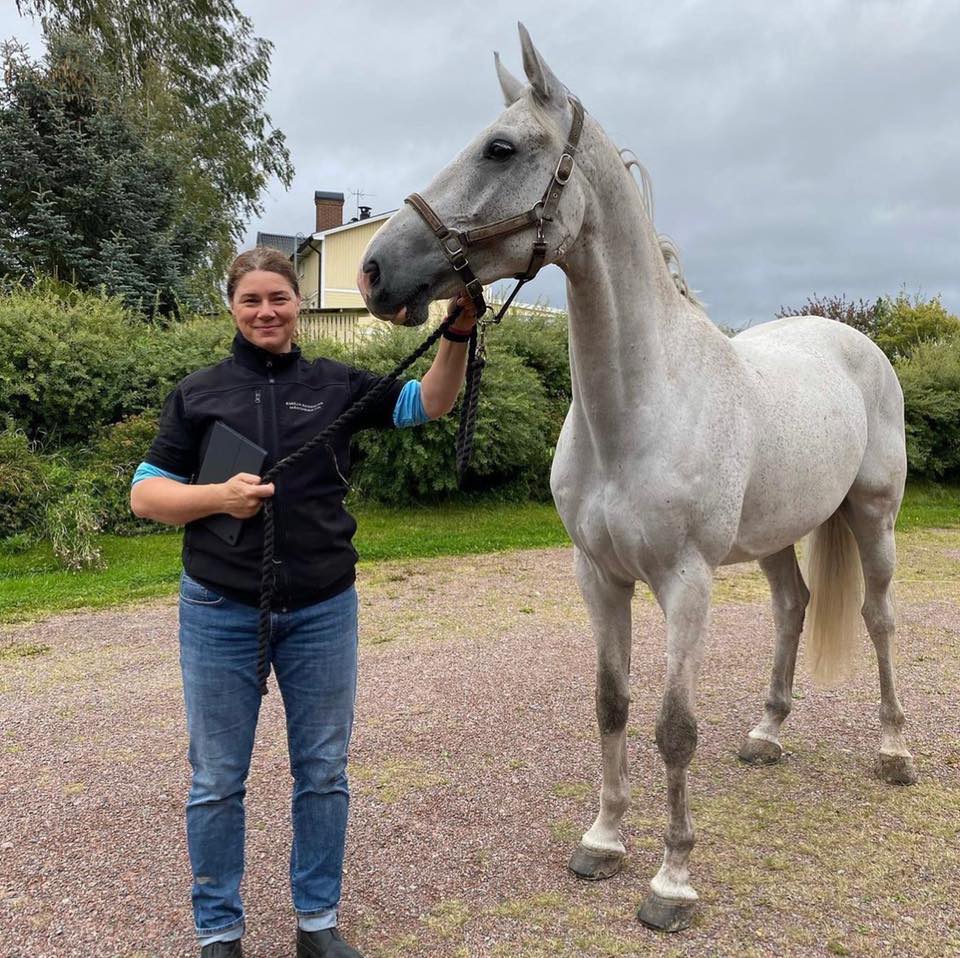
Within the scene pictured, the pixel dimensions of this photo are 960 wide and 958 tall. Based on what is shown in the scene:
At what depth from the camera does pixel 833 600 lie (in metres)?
3.91

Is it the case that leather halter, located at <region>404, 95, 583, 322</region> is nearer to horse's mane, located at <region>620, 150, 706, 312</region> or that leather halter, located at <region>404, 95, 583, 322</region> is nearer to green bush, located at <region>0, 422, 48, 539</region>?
horse's mane, located at <region>620, 150, 706, 312</region>

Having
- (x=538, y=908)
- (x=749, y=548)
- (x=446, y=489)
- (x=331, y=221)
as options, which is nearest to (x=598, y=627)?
(x=749, y=548)

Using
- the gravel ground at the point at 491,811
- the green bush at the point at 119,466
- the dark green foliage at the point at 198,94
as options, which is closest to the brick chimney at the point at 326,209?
the dark green foliage at the point at 198,94

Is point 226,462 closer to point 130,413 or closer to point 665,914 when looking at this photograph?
point 665,914

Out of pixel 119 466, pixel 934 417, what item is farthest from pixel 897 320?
pixel 119 466

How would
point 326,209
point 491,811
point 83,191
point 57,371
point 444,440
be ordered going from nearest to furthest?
point 491,811 < point 57,371 < point 444,440 < point 83,191 < point 326,209

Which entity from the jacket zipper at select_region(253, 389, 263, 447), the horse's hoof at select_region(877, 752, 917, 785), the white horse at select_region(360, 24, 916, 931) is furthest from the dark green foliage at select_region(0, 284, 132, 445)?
the horse's hoof at select_region(877, 752, 917, 785)

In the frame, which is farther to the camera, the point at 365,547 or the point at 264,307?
the point at 365,547

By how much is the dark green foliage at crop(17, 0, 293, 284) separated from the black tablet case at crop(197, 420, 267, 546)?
14860 millimetres

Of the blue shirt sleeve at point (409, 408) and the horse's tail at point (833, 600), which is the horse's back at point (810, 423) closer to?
the horse's tail at point (833, 600)

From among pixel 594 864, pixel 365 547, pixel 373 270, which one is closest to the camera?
pixel 373 270

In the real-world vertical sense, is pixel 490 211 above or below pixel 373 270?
above

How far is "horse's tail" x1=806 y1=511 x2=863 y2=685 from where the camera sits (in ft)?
12.8

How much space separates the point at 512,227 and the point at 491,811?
2.38m
